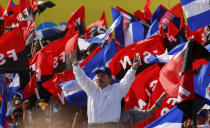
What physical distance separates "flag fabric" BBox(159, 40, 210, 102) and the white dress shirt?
82 cm

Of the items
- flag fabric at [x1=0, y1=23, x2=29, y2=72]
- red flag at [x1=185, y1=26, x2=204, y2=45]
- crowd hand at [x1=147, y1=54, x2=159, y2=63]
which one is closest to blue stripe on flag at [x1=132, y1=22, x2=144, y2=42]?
red flag at [x1=185, y1=26, x2=204, y2=45]

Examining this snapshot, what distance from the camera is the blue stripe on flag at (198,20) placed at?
19.9ft

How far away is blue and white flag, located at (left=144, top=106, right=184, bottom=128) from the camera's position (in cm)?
421

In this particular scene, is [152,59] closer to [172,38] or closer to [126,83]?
[126,83]

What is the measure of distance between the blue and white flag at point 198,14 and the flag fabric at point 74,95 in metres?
1.79

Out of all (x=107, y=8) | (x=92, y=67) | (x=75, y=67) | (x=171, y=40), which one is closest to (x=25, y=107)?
(x=92, y=67)

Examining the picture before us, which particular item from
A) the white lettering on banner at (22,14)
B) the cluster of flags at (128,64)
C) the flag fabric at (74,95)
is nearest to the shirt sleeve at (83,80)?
the cluster of flags at (128,64)

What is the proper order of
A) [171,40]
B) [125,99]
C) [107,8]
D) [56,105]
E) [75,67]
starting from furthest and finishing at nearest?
[107,8], [171,40], [56,105], [125,99], [75,67]

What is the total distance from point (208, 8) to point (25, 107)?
2926 millimetres

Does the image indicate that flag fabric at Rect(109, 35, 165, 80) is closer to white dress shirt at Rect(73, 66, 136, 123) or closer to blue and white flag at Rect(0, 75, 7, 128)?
white dress shirt at Rect(73, 66, 136, 123)

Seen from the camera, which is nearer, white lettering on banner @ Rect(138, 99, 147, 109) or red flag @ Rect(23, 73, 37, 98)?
white lettering on banner @ Rect(138, 99, 147, 109)

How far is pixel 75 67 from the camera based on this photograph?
4.86m

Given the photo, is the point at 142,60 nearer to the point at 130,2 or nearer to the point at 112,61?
the point at 112,61

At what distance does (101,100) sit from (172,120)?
98 centimetres
